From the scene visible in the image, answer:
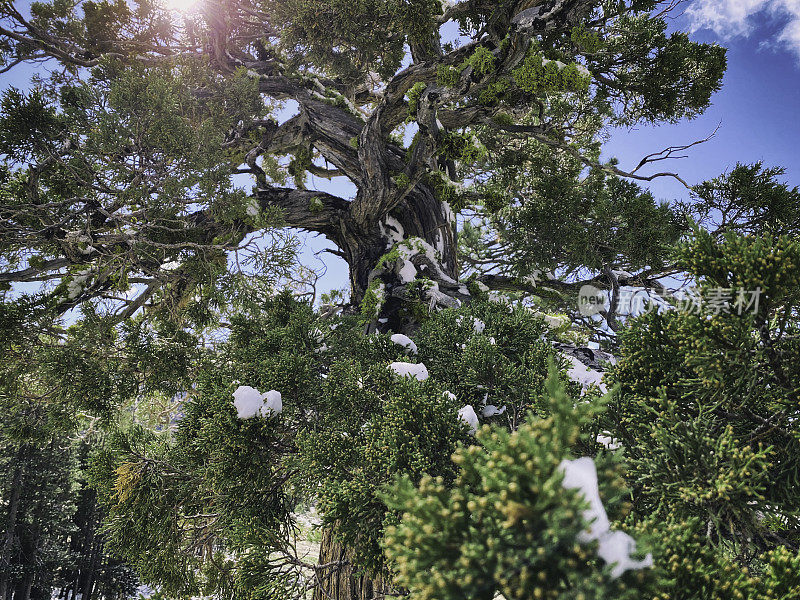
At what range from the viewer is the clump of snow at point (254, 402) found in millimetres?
2557

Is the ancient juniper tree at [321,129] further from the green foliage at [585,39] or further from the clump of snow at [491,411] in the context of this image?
the clump of snow at [491,411]

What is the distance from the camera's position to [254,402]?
260 cm

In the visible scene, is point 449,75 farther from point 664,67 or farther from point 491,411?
point 491,411

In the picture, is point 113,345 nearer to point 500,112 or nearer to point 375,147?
point 375,147

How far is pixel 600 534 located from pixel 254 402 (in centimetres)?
211

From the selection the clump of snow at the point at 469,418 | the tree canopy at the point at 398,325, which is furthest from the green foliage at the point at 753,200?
the clump of snow at the point at 469,418

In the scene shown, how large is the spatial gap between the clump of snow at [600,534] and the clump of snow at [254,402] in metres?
2.02

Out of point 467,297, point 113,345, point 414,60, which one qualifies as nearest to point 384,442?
point 467,297

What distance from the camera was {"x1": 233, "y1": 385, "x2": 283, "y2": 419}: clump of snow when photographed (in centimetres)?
256

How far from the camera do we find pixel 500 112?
221 inches

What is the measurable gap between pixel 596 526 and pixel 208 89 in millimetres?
7187

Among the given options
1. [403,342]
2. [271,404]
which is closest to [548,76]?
[403,342]

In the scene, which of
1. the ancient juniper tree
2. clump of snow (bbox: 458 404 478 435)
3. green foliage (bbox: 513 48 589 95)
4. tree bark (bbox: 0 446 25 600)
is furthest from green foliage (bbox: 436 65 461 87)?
tree bark (bbox: 0 446 25 600)

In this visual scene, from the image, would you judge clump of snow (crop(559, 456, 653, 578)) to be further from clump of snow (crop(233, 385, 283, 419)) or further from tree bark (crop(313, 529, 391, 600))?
tree bark (crop(313, 529, 391, 600))
